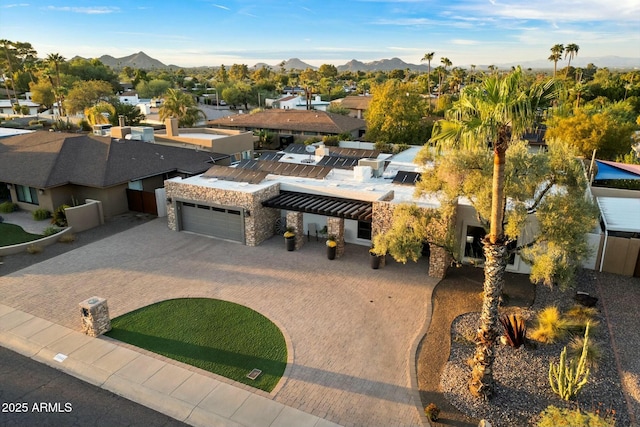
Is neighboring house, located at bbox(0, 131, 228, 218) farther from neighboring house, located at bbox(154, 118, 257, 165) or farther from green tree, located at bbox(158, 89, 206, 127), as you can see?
green tree, located at bbox(158, 89, 206, 127)

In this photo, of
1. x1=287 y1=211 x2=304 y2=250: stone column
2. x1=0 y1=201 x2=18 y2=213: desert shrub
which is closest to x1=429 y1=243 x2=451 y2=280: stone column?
x1=287 y1=211 x2=304 y2=250: stone column

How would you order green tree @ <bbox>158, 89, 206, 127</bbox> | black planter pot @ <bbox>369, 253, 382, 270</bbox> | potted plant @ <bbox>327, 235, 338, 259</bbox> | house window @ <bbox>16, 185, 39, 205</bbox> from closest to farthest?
black planter pot @ <bbox>369, 253, 382, 270</bbox>, potted plant @ <bbox>327, 235, 338, 259</bbox>, house window @ <bbox>16, 185, 39, 205</bbox>, green tree @ <bbox>158, 89, 206, 127</bbox>

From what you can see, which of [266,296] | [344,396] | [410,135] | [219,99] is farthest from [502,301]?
[219,99]

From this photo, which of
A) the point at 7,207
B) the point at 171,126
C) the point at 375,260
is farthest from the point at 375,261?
the point at 171,126

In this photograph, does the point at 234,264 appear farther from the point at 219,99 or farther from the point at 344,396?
the point at 219,99

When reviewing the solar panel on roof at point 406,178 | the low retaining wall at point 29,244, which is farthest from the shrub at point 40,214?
the solar panel on roof at point 406,178
